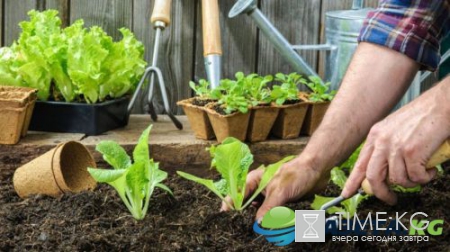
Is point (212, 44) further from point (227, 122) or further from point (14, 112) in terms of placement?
point (14, 112)

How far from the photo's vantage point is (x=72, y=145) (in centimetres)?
238

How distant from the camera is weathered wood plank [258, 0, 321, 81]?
3418mm

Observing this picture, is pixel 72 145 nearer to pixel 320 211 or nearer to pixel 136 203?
pixel 136 203

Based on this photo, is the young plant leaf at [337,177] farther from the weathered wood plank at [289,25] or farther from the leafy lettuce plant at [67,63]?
the weathered wood plank at [289,25]

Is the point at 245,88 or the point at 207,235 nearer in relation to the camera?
the point at 207,235

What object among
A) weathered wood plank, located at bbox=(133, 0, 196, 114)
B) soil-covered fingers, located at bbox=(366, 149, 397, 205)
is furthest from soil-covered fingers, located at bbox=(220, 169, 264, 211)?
weathered wood plank, located at bbox=(133, 0, 196, 114)

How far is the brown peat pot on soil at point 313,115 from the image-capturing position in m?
2.84

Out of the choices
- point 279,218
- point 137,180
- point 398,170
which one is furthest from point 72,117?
point 398,170

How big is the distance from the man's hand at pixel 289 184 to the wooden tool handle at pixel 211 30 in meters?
1.07

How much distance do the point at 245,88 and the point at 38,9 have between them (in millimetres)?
1044

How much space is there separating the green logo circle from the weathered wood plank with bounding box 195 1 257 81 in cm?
164

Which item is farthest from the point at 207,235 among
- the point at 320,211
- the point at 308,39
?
the point at 308,39

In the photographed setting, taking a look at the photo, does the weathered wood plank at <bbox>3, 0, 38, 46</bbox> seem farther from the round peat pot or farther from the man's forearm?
the man's forearm

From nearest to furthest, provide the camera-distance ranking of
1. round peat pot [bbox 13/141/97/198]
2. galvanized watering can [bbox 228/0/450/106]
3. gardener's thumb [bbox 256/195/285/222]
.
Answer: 1. gardener's thumb [bbox 256/195/285/222]
2. round peat pot [bbox 13/141/97/198]
3. galvanized watering can [bbox 228/0/450/106]
